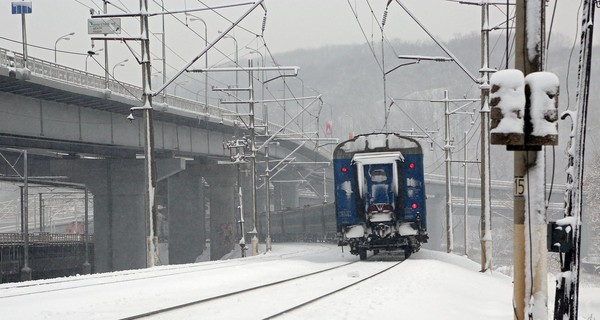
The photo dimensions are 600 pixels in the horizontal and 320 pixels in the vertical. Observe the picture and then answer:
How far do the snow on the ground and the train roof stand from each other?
6.29 metres

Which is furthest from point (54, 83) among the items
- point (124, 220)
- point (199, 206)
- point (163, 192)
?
point (163, 192)

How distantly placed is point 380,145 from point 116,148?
102 ft

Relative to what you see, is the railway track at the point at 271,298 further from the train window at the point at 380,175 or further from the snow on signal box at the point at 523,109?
the train window at the point at 380,175

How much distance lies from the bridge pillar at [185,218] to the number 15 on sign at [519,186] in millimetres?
73692

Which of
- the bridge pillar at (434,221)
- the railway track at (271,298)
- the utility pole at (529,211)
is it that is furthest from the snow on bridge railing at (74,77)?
the bridge pillar at (434,221)

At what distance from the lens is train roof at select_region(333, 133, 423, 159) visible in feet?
97.3

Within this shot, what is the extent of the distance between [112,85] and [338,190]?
2310cm

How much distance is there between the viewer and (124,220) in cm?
6378

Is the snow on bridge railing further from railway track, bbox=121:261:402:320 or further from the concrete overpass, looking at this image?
railway track, bbox=121:261:402:320

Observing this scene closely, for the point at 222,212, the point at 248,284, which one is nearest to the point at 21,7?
the point at 248,284

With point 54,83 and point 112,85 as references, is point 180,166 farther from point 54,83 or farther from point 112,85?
point 54,83

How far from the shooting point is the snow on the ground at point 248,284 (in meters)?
13.9

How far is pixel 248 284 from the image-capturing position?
19719mm

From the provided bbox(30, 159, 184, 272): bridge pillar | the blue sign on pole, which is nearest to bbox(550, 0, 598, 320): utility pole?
the blue sign on pole
